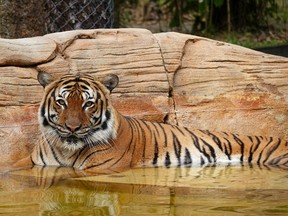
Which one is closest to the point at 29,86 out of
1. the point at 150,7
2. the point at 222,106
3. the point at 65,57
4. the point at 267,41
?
the point at 65,57

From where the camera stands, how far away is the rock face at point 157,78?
A: 7859mm

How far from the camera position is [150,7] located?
16.2 m

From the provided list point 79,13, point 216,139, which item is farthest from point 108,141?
point 79,13

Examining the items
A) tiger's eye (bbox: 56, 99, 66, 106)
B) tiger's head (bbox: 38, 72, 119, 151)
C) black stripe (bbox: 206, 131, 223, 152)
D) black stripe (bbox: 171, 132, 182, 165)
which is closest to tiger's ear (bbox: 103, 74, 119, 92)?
tiger's head (bbox: 38, 72, 119, 151)

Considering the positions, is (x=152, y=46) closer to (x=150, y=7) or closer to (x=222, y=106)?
(x=222, y=106)

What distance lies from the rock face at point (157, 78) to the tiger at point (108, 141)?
29 cm

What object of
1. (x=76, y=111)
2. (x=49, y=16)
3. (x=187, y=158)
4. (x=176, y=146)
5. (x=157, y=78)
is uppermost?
(x=49, y=16)

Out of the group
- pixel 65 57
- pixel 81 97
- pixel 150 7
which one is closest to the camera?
pixel 81 97

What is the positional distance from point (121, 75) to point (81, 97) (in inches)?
31.4

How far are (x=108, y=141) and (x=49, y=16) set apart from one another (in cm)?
287

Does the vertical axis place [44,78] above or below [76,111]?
above

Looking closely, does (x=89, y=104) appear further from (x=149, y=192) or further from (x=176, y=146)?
(x=149, y=192)

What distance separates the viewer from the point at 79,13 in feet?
32.8

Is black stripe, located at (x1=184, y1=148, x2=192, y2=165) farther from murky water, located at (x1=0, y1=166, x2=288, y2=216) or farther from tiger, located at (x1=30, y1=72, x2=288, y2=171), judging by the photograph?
murky water, located at (x1=0, y1=166, x2=288, y2=216)
